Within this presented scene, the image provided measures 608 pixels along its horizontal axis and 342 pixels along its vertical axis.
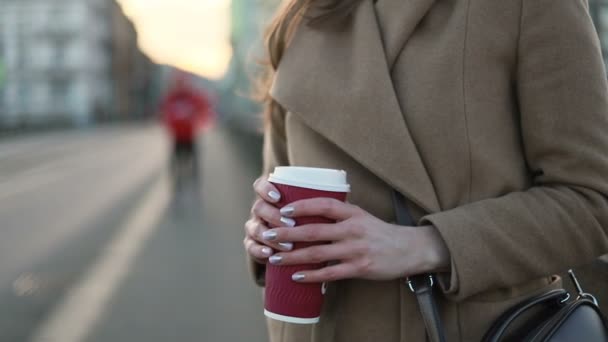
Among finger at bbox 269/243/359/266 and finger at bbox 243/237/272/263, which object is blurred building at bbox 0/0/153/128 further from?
finger at bbox 269/243/359/266

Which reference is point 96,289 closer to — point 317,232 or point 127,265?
point 127,265

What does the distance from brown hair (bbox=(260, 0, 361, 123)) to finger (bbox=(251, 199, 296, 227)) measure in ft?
1.33

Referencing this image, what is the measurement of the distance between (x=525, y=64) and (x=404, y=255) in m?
0.38

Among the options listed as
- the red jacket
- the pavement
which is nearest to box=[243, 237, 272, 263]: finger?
the pavement

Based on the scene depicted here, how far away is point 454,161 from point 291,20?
51cm

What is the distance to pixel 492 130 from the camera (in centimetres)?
109

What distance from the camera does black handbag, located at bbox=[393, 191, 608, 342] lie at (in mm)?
1022

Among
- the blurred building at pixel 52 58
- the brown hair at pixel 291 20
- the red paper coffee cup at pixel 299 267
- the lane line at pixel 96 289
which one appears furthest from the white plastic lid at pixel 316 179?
the blurred building at pixel 52 58

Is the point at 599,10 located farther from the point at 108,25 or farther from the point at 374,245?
the point at 108,25

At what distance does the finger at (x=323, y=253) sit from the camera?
3.30 feet

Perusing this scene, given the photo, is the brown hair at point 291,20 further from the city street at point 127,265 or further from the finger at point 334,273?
the city street at point 127,265

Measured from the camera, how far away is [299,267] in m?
1.05

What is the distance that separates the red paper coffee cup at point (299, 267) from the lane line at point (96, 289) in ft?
10.3

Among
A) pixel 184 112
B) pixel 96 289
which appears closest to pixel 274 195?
pixel 96 289
